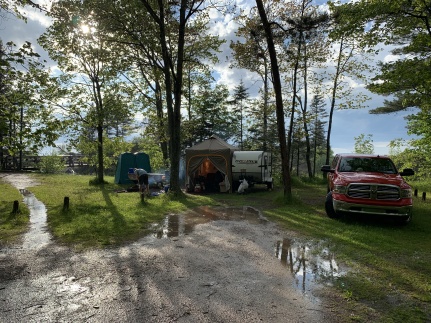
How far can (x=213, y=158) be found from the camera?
1708 cm

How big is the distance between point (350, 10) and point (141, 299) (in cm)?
1264

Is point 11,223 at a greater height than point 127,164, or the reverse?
point 127,164

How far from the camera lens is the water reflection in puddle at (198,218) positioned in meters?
7.55

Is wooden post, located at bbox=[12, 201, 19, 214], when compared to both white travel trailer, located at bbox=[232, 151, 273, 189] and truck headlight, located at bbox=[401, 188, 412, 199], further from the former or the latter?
truck headlight, located at bbox=[401, 188, 412, 199]

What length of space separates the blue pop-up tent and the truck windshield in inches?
619

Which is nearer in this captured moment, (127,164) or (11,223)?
(11,223)

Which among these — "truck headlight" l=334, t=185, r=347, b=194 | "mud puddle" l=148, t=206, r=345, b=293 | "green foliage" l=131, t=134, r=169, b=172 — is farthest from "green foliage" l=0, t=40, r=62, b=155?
"green foliage" l=131, t=134, r=169, b=172

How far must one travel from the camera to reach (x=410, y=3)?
35.6 feet

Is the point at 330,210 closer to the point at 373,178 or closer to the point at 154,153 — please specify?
the point at 373,178

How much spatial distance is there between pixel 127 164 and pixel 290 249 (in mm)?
17625

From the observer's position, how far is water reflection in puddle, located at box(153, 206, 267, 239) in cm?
755

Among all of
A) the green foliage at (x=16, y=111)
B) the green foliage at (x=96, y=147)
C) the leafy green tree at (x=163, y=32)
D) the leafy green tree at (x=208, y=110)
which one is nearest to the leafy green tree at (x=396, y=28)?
the leafy green tree at (x=163, y=32)

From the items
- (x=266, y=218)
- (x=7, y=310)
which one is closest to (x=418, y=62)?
(x=266, y=218)

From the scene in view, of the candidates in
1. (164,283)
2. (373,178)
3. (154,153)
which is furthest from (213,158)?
(154,153)
